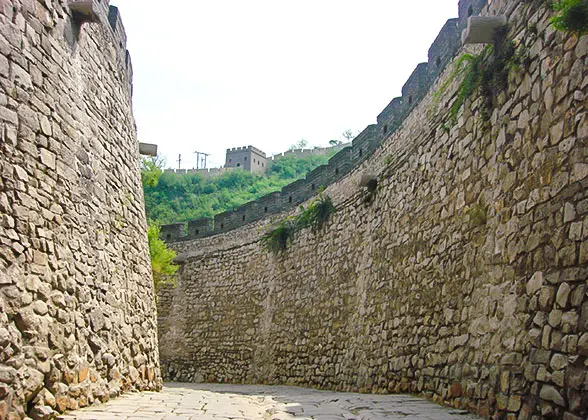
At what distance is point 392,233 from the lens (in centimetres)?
959

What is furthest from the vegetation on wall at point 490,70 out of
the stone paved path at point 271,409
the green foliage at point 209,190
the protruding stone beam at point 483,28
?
the green foliage at point 209,190

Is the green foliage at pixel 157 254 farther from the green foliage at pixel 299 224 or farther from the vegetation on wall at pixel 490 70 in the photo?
the vegetation on wall at pixel 490 70

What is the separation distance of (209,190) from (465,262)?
140 feet

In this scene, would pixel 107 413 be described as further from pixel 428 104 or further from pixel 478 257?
pixel 428 104

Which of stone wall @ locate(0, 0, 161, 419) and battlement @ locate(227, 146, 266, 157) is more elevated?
battlement @ locate(227, 146, 266, 157)

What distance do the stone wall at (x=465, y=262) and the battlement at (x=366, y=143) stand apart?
0.70 feet

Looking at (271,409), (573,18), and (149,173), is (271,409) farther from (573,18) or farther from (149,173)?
(149,173)

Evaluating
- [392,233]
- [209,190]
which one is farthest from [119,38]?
[209,190]

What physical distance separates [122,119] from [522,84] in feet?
17.8

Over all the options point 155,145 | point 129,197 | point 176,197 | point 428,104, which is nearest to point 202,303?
point 155,145

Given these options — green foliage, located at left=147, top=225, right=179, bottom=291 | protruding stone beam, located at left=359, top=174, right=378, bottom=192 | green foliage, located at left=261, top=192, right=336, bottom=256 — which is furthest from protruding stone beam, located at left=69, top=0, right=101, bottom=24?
green foliage, located at left=147, top=225, right=179, bottom=291

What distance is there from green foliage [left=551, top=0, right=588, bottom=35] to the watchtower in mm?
53068

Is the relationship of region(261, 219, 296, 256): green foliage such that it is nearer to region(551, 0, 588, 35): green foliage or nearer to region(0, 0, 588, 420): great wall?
region(0, 0, 588, 420): great wall

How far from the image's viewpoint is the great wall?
4664 mm
